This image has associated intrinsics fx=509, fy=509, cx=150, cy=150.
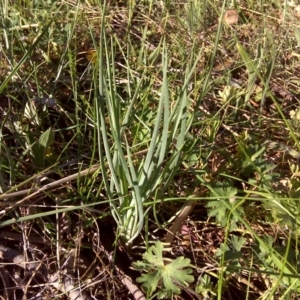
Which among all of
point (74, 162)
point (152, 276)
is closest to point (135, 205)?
point (152, 276)

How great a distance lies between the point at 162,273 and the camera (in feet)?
3.26

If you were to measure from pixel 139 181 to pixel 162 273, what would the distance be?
0.61 feet

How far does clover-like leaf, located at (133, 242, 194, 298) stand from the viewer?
3.19ft

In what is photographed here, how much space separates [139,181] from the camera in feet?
3.28

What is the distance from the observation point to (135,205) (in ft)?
3.29

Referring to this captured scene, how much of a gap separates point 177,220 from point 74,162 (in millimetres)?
279

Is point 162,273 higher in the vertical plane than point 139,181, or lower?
lower

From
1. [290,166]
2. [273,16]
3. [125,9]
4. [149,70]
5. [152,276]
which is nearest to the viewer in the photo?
[152,276]

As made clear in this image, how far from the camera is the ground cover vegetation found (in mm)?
988

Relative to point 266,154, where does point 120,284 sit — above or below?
below

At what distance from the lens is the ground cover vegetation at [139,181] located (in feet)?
3.24

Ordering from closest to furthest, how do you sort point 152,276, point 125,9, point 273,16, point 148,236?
point 152,276, point 148,236, point 125,9, point 273,16

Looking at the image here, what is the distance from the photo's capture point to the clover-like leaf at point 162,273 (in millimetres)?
973

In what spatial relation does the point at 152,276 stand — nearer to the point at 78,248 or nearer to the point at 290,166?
the point at 78,248
